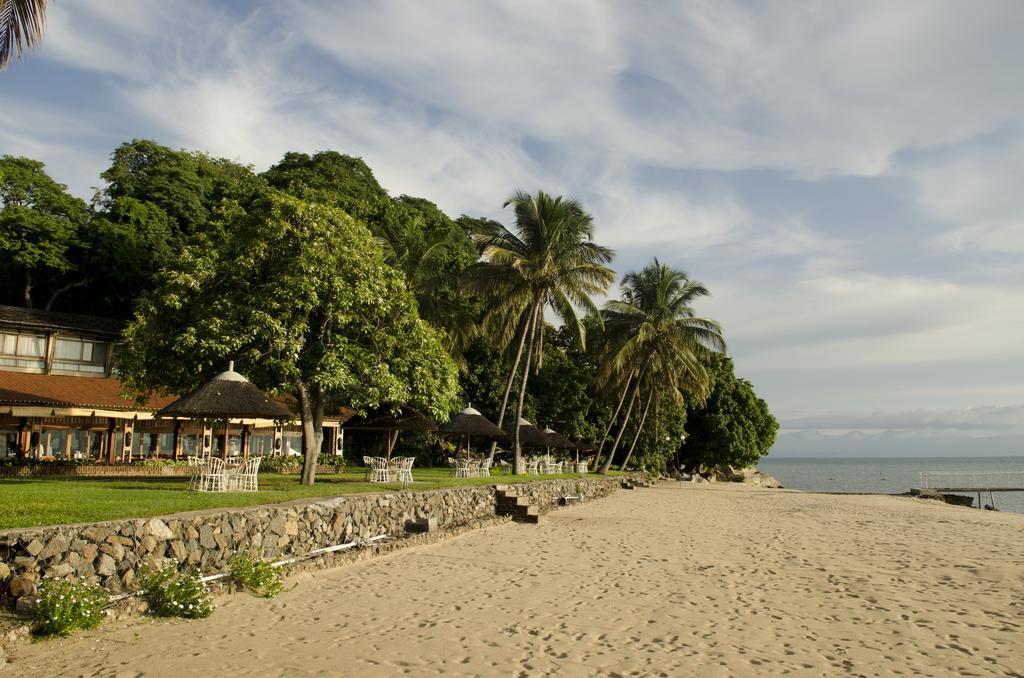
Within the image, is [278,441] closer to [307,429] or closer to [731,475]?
[307,429]

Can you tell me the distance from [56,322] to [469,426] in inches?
614

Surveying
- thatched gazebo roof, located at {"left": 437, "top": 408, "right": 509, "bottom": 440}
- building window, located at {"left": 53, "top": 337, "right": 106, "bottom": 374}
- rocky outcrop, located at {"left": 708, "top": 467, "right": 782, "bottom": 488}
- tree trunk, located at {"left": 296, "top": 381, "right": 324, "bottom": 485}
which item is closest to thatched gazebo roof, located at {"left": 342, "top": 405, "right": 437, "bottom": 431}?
thatched gazebo roof, located at {"left": 437, "top": 408, "right": 509, "bottom": 440}

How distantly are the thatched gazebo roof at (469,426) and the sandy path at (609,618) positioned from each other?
890cm

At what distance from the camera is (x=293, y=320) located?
16.4 m

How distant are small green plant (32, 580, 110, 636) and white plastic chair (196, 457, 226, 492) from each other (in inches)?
263

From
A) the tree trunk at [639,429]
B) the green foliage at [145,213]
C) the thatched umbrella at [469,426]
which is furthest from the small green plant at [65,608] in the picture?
the tree trunk at [639,429]

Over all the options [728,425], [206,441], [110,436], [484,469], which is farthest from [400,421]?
[728,425]

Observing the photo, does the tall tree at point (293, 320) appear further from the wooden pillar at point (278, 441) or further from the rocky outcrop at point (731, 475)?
the rocky outcrop at point (731, 475)

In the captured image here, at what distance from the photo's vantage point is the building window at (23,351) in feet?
81.7

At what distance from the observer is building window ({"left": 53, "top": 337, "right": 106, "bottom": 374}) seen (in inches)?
1025

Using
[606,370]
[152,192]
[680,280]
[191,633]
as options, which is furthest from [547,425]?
[191,633]

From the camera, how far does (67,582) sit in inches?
273

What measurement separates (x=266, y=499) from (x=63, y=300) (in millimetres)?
29196

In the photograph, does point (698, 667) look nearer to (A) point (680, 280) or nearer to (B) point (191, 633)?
(B) point (191, 633)
